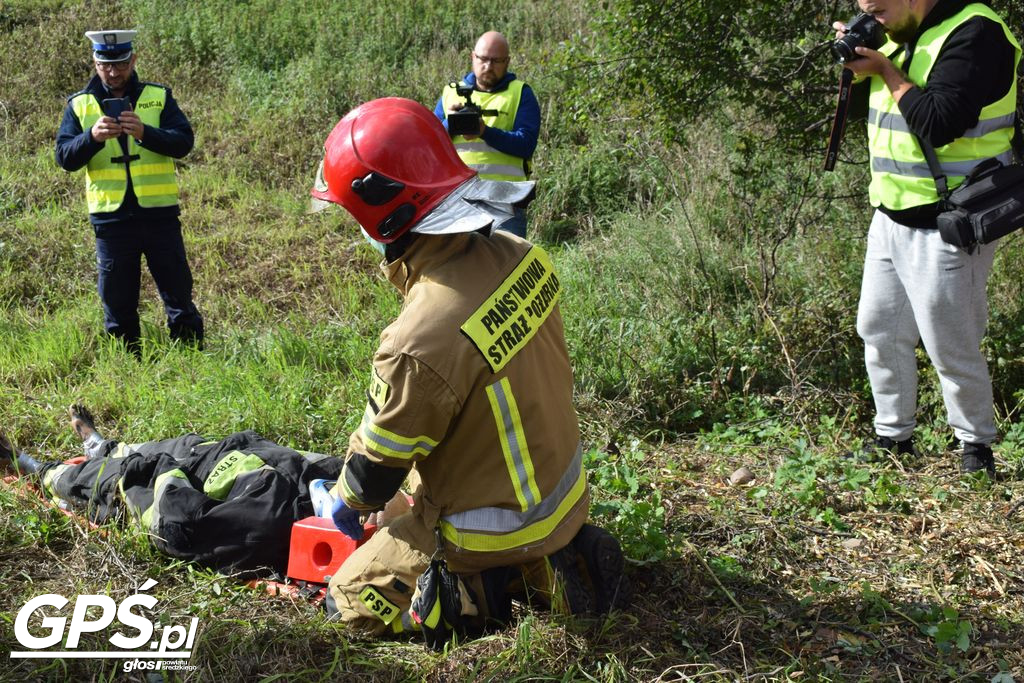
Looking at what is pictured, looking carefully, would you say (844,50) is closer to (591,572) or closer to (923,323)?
(923,323)

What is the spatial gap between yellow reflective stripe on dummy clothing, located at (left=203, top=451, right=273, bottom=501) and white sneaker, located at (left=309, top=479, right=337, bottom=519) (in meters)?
0.26

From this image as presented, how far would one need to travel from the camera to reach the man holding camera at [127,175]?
570cm

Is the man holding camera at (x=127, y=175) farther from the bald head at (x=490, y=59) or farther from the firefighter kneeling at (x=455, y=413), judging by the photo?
the firefighter kneeling at (x=455, y=413)

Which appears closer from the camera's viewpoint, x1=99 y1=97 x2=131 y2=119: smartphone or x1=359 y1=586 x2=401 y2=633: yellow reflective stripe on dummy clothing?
x1=359 y1=586 x2=401 y2=633: yellow reflective stripe on dummy clothing

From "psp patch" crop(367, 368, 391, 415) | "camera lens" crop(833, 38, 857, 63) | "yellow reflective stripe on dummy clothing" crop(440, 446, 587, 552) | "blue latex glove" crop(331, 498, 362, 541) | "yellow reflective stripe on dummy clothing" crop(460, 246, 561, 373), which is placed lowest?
"blue latex glove" crop(331, 498, 362, 541)

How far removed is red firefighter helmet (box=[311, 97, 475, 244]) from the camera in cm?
270

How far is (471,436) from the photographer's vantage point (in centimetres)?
276

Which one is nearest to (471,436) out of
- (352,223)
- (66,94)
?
(352,223)

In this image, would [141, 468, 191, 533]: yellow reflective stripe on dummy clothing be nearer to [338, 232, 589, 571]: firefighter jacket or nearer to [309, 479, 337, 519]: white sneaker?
[309, 479, 337, 519]: white sneaker

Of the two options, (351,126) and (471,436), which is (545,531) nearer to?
(471,436)

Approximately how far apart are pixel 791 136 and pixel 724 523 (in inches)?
101

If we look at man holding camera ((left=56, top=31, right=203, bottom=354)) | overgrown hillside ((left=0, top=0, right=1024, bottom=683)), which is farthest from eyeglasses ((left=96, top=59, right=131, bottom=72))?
overgrown hillside ((left=0, top=0, right=1024, bottom=683))

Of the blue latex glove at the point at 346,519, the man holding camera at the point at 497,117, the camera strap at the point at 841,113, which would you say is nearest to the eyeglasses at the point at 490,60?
the man holding camera at the point at 497,117

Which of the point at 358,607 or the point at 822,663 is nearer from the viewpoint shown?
the point at 822,663
